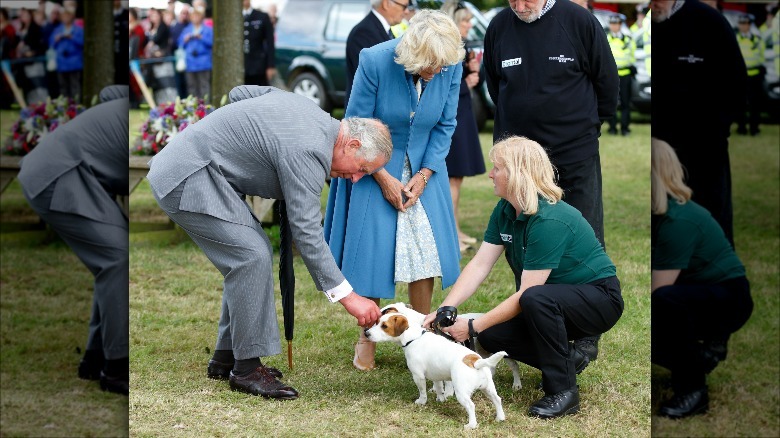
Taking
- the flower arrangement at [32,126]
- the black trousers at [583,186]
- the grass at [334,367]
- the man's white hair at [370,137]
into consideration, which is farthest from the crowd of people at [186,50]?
the black trousers at [583,186]

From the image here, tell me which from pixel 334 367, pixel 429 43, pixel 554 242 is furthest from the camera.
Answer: pixel 334 367

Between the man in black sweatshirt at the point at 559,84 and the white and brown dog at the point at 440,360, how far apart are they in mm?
732

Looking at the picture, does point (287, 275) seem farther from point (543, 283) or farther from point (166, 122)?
point (166, 122)

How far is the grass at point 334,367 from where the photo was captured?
11.2 feet

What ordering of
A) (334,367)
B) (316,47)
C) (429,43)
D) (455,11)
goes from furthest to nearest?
(316,47) → (455,11) → (334,367) → (429,43)

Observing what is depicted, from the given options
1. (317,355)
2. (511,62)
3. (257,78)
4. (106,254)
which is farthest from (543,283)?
(257,78)

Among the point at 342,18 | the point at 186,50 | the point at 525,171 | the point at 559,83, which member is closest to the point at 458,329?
the point at 525,171

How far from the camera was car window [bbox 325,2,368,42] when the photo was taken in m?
11.8

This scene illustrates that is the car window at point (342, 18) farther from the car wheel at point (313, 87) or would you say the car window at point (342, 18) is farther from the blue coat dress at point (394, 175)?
the blue coat dress at point (394, 175)

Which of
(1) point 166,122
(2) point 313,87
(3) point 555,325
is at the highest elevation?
(1) point 166,122

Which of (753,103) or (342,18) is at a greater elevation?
(342,18)

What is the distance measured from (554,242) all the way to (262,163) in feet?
3.45

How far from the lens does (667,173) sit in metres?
2.00

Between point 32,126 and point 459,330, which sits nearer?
point 459,330
